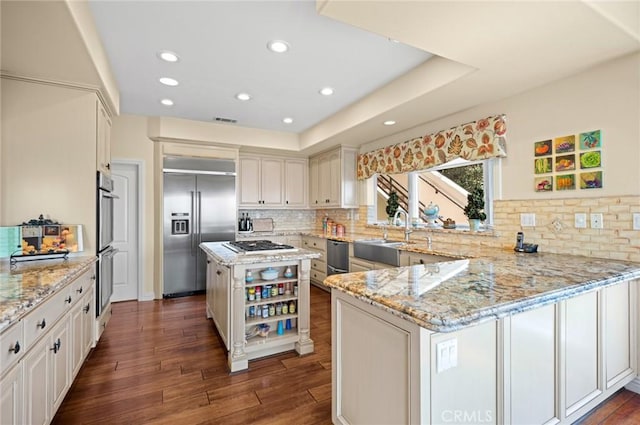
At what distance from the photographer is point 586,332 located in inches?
67.1

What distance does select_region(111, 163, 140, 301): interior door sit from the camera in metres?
4.18

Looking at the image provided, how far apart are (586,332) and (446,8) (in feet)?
6.36

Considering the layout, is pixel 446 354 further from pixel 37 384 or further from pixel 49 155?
Result: pixel 49 155

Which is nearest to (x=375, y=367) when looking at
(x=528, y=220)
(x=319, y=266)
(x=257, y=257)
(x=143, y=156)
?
(x=257, y=257)

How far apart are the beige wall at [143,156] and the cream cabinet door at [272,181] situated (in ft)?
5.83

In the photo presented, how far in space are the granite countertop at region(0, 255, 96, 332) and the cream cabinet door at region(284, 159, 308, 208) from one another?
11.5 feet

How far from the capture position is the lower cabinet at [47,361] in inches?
50.4

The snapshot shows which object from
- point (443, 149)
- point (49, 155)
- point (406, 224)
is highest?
point (443, 149)

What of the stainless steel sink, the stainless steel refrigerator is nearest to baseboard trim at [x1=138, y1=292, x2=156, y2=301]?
the stainless steel refrigerator

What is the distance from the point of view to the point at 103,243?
2803 millimetres

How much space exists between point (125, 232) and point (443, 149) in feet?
14.1

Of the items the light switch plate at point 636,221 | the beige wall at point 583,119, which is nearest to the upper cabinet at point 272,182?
the beige wall at point 583,119

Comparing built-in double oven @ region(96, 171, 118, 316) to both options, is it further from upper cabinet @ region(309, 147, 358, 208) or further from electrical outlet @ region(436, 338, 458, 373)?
upper cabinet @ region(309, 147, 358, 208)

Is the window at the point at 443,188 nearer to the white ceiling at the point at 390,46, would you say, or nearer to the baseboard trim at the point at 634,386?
the white ceiling at the point at 390,46
